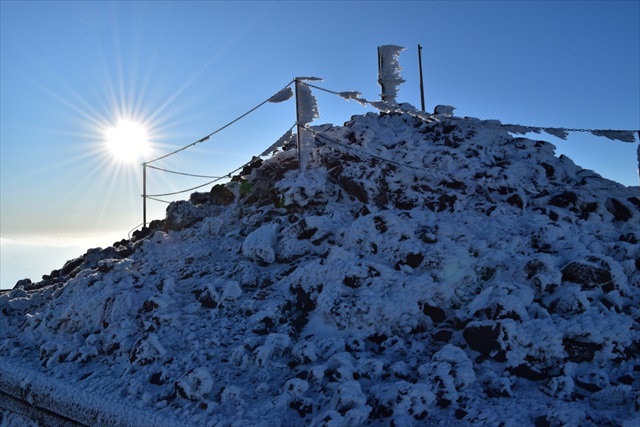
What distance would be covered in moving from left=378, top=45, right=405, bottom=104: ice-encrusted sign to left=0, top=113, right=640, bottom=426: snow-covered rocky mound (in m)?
2.29

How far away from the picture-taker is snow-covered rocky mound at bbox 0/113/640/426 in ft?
16.4

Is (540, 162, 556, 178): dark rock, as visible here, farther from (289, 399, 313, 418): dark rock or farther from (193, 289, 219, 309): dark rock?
(289, 399, 313, 418): dark rock

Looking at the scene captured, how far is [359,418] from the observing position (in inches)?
179

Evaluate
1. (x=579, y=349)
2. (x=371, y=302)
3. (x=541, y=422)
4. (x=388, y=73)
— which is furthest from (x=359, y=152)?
(x=541, y=422)

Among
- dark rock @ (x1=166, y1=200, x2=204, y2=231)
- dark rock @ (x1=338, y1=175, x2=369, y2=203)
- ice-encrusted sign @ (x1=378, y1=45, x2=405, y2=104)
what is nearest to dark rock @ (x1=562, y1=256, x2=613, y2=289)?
dark rock @ (x1=338, y1=175, x2=369, y2=203)

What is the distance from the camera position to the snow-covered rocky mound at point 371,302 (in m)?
4.99

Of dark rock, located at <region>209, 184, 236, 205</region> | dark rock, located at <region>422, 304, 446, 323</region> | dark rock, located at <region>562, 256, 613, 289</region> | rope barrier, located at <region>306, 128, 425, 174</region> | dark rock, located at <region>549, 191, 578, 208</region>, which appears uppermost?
rope barrier, located at <region>306, 128, 425, 174</region>

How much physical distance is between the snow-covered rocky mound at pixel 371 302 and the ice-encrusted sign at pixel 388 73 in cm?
229

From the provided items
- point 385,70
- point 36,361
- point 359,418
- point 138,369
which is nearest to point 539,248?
point 359,418

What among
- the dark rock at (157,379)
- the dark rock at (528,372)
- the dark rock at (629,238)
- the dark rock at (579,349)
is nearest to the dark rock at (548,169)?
the dark rock at (629,238)

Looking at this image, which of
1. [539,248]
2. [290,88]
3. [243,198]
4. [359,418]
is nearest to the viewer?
[359,418]

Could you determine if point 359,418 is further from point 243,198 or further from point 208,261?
point 243,198

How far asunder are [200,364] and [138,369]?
91 cm

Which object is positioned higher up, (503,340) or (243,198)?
(243,198)
